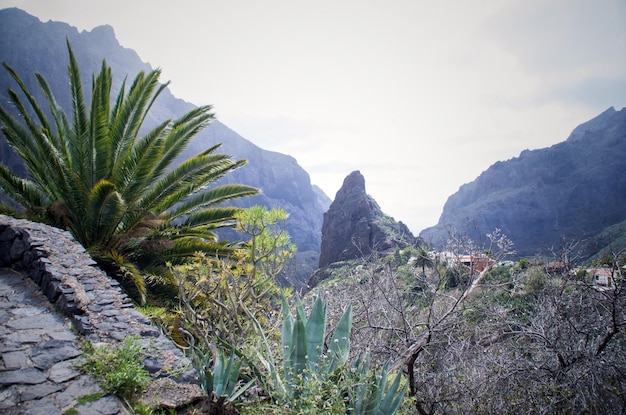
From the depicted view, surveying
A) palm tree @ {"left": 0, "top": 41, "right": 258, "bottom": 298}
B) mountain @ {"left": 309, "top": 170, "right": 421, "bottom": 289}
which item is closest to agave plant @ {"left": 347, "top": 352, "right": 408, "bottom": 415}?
palm tree @ {"left": 0, "top": 41, "right": 258, "bottom": 298}

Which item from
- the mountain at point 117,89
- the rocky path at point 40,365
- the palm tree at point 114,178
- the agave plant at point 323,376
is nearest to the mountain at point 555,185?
the mountain at point 117,89

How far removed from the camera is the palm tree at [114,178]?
18.6 feet

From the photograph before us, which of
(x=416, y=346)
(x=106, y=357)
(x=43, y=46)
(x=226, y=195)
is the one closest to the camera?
(x=106, y=357)

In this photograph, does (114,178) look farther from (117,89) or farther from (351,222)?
(117,89)

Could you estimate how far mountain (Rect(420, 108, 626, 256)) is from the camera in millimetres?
59344

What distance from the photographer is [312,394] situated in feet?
6.69

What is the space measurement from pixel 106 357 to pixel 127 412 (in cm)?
54

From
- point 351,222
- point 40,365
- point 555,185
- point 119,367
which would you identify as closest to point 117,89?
point 351,222

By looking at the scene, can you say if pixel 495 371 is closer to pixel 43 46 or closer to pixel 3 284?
pixel 3 284

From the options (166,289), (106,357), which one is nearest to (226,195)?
(166,289)

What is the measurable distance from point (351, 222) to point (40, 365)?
46076 millimetres

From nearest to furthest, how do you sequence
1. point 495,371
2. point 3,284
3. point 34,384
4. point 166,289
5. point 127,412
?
point 127,412
point 34,384
point 3,284
point 495,371
point 166,289

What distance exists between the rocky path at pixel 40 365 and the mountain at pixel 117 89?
25.2 meters

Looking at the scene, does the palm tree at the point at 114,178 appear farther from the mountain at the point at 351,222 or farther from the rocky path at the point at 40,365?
the mountain at the point at 351,222
